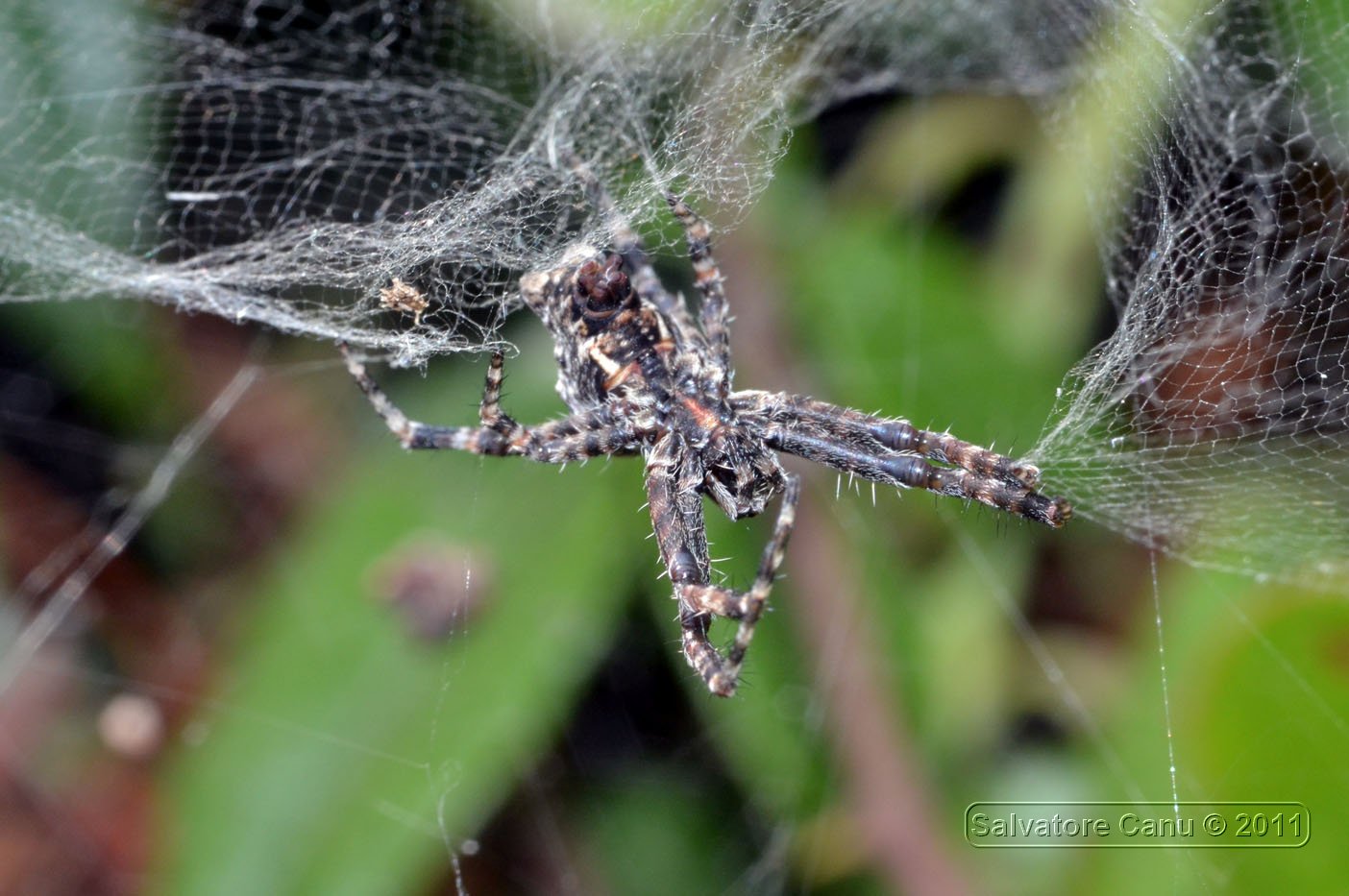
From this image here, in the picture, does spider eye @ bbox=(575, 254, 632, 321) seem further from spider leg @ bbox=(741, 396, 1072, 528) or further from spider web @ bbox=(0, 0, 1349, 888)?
spider leg @ bbox=(741, 396, 1072, 528)

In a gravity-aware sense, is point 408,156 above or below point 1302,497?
above

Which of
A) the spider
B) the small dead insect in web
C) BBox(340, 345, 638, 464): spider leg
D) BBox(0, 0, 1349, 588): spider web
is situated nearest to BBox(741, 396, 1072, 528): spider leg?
the spider

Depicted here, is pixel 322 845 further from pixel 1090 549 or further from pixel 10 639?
pixel 1090 549

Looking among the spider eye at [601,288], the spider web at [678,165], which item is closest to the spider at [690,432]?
the spider eye at [601,288]

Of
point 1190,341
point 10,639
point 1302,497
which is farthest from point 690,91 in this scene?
point 10,639

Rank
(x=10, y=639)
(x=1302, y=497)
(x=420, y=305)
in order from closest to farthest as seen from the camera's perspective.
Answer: (x=420, y=305) → (x=1302, y=497) → (x=10, y=639)

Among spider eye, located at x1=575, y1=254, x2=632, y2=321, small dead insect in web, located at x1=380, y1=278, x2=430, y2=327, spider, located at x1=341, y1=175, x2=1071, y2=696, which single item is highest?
spider eye, located at x1=575, y1=254, x2=632, y2=321

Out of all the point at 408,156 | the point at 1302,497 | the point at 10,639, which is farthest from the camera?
the point at 10,639

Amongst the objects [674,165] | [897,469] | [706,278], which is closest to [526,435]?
[706,278]
